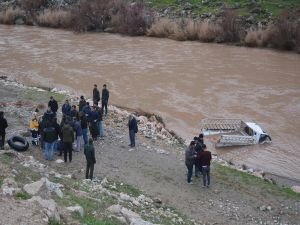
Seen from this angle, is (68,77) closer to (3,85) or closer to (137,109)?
(3,85)

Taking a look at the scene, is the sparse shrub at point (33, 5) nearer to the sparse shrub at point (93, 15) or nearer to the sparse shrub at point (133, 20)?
the sparse shrub at point (93, 15)

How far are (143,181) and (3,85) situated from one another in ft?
50.2

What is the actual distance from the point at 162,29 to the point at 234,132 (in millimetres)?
26672

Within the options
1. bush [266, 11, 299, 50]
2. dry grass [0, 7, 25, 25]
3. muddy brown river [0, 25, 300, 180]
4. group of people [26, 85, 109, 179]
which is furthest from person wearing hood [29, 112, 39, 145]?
dry grass [0, 7, 25, 25]

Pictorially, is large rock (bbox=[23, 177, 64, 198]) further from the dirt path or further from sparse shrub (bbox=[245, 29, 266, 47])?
sparse shrub (bbox=[245, 29, 266, 47])

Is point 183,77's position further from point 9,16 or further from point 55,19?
point 9,16

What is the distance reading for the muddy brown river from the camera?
2455 centimetres

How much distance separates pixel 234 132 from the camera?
77.4ft

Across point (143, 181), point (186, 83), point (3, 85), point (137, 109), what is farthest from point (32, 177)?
point (186, 83)

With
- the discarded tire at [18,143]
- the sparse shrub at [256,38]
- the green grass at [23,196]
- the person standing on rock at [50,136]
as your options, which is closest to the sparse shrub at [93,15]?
the sparse shrub at [256,38]

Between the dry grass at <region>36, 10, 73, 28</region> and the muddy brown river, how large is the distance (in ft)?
12.5

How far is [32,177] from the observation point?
1257 centimetres

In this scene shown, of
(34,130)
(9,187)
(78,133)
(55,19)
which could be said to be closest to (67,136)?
(78,133)

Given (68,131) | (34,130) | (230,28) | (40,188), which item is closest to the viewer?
(40,188)
